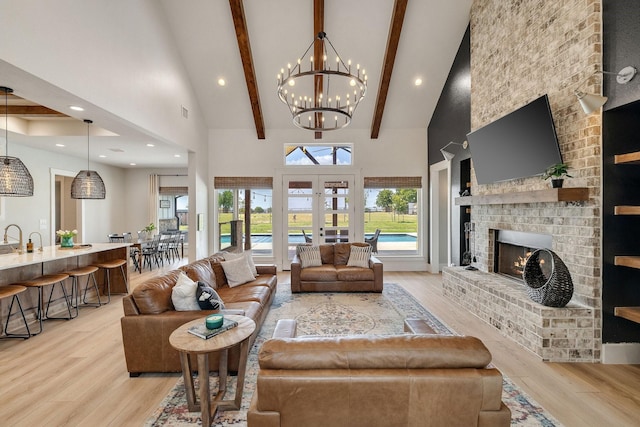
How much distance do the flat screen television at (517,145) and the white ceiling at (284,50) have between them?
2164 millimetres

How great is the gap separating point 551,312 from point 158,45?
6.23 meters

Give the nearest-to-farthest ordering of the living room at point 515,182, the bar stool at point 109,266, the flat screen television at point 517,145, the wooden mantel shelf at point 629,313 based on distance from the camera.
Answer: the living room at point 515,182 < the wooden mantel shelf at point 629,313 < the flat screen television at point 517,145 < the bar stool at point 109,266

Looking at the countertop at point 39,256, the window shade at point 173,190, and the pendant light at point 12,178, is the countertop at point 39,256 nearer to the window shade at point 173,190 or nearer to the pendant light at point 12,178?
the pendant light at point 12,178

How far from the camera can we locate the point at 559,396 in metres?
2.54

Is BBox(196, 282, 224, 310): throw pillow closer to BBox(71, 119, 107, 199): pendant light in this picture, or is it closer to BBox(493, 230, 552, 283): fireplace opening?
BBox(71, 119, 107, 199): pendant light

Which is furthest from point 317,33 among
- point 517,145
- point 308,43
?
point 517,145

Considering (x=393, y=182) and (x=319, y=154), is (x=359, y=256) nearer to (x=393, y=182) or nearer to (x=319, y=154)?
(x=393, y=182)

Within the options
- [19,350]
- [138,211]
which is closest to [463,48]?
[19,350]

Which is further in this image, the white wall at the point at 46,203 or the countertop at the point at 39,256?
the white wall at the point at 46,203

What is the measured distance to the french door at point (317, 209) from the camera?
24.8ft

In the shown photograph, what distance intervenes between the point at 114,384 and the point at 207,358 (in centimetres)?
134

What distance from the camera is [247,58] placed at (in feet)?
18.3

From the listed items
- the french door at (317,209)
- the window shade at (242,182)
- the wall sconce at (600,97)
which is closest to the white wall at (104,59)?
the window shade at (242,182)

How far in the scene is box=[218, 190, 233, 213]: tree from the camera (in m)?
7.76
